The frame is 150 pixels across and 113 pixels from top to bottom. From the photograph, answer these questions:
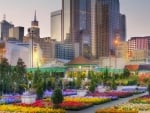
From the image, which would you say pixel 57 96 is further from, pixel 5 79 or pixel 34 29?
pixel 34 29

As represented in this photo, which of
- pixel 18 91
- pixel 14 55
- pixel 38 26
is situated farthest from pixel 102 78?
pixel 38 26

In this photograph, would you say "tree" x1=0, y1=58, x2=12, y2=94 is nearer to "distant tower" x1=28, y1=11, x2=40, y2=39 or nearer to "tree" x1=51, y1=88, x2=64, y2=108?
"tree" x1=51, y1=88, x2=64, y2=108

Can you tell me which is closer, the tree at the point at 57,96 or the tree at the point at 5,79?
the tree at the point at 57,96

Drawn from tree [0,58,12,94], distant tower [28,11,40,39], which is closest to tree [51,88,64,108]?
tree [0,58,12,94]

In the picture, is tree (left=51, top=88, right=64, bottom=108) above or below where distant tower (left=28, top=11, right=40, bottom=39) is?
below

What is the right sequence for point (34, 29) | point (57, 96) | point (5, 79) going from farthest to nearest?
point (34, 29) < point (5, 79) < point (57, 96)

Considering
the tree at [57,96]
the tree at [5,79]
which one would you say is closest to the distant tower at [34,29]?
the tree at [5,79]

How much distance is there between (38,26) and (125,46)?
47.2 metres

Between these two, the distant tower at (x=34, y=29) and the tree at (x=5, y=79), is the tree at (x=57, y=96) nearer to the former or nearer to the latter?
the tree at (x=5, y=79)

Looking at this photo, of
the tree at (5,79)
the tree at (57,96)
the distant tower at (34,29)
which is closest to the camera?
the tree at (57,96)

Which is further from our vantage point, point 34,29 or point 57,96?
point 34,29

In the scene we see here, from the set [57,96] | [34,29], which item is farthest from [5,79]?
[34,29]

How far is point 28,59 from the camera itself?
138 m

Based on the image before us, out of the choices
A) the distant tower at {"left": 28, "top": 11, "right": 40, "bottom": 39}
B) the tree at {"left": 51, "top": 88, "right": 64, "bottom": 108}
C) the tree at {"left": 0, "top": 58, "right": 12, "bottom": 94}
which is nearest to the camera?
the tree at {"left": 51, "top": 88, "right": 64, "bottom": 108}
